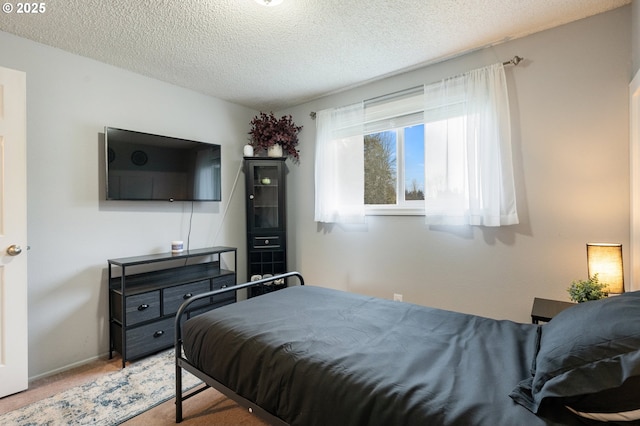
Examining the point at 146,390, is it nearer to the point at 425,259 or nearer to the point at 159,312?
the point at 159,312

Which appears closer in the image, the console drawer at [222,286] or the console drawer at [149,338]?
the console drawer at [149,338]

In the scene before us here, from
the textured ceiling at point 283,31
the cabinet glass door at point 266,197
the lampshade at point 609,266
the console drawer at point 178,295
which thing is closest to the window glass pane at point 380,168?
the textured ceiling at point 283,31

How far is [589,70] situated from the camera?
6.96 feet

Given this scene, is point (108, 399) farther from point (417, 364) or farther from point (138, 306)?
point (417, 364)

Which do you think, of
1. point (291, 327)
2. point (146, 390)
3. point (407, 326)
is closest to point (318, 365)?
point (291, 327)

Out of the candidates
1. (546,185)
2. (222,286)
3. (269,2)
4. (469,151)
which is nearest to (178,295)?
(222,286)

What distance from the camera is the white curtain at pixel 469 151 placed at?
93.7 inches

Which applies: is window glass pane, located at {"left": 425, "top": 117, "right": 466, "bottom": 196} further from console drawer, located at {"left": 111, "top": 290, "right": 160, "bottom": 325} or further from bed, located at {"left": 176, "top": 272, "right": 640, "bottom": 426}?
console drawer, located at {"left": 111, "top": 290, "right": 160, "bottom": 325}

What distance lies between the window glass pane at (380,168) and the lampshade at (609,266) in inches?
63.2

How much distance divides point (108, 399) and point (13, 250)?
1.17 metres

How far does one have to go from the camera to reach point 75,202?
256 centimetres

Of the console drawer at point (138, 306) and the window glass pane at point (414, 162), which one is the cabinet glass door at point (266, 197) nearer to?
the console drawer at point (138, 306)

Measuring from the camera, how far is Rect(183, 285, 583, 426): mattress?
0.99m

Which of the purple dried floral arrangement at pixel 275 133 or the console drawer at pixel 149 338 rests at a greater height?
the purple dried floral arrangement at pixel 275 133
